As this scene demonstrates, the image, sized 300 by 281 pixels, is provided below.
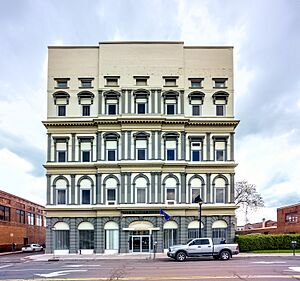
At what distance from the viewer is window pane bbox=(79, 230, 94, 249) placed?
152 feet

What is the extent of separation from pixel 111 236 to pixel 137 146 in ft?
33.0

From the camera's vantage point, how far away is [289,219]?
200 feet

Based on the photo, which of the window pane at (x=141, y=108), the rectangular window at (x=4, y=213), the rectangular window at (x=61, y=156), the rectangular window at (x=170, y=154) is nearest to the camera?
the rectangular window at (x=170, y=154)

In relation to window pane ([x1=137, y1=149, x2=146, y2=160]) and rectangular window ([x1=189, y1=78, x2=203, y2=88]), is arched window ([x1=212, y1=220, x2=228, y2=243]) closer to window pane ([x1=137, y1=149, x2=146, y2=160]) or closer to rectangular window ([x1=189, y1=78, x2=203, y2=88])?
window pane ([x1=137, y1=149, x2=146, y2=160])

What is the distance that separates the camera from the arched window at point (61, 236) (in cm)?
4659

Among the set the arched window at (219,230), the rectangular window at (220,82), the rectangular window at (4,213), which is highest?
the rectangular window at (220,82)

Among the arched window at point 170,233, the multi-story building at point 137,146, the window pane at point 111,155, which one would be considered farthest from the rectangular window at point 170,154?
the arched window at point 170,233

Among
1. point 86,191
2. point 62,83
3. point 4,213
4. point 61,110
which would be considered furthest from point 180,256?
point 4,213

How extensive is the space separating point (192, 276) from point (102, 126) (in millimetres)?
28272

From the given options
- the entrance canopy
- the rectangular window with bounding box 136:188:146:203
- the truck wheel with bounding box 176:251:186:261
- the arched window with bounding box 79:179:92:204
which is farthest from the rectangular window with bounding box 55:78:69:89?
the truck wheel with bounding box 176:251:186:261

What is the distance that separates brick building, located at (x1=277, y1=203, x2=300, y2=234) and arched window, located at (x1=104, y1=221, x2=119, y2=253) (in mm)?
25163

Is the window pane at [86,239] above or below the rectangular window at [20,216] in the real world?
below

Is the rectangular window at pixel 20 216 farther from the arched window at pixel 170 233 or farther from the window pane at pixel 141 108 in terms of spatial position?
the window pane at pixel 141 108

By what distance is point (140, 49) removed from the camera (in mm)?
48531
